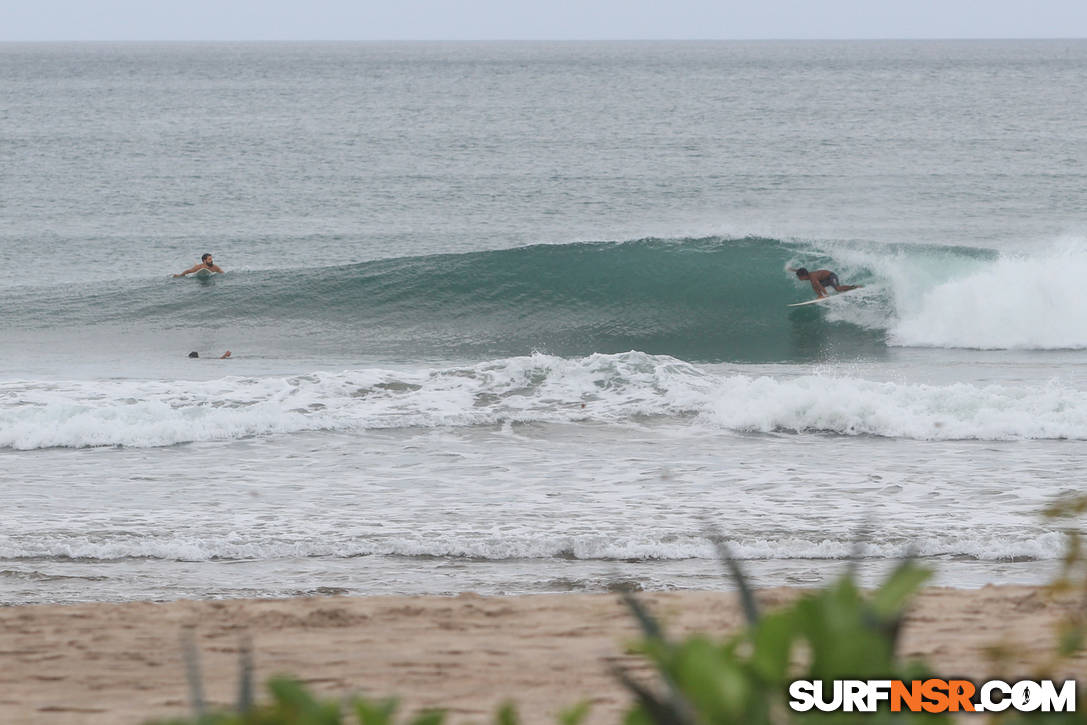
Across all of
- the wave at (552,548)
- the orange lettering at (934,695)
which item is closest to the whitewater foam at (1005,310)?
the wave at (552,548)

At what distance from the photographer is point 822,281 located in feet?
70.8

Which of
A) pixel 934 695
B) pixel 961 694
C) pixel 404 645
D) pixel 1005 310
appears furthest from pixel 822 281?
pixel 934 695

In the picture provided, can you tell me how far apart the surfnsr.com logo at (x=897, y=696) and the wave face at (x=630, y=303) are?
17.1 meters

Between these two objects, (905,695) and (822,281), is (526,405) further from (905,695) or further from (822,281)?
(905,695)

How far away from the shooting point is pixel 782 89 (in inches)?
3312

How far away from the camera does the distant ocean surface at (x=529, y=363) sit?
809cm

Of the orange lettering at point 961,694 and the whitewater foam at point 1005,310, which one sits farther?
the whitewater foam at point 1005,310

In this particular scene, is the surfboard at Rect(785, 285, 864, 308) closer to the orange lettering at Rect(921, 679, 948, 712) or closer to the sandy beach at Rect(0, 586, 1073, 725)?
the sandy beach at Rect(0, 586, 1073, 725)

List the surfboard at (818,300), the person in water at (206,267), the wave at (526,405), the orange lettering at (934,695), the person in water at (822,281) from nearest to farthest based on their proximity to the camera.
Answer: the orange lettering at (934,695) → the wave at (526,405) → the surfboard at (818,300) → the person in water at (822,281) → the person in water at (206,267)

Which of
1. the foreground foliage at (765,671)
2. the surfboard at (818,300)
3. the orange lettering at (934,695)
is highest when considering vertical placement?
the surfboard at (818,300)

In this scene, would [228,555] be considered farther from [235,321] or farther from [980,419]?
[235,321]

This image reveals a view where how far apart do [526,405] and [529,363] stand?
1.43m

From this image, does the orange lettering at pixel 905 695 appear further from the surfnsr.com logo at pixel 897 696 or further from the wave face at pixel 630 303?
the wave face at pixel 630 303

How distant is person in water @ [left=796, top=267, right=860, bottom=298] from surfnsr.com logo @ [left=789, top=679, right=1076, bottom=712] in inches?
801
